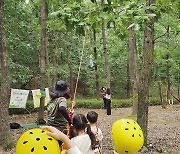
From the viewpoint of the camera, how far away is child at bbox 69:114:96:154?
12.3 ft

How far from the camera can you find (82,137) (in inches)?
148

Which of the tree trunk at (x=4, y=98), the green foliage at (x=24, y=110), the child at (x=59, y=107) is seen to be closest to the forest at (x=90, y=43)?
the tree trunk at (x=4, y=98)

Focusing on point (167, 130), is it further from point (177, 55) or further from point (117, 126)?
point (177, 55)

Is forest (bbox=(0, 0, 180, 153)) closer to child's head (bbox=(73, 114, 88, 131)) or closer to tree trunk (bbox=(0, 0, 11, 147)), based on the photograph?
tree trunk (bbox=(0, 0, 11, 147))

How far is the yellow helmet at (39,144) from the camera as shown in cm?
276

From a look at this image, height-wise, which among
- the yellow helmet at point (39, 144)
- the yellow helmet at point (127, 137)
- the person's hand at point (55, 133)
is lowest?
the yellow helmet at point (127, 137)

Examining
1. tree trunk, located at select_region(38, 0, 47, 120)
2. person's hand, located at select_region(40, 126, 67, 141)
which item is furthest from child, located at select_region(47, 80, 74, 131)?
tree trunk, located at select_region(38, 0, 47, 120)

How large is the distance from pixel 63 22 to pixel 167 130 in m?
8.10

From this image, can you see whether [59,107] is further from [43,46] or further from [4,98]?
[43,46]

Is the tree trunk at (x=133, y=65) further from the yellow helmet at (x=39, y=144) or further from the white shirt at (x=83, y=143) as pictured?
the yellow helmet at (x=39, y=144)

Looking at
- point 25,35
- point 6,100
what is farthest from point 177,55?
point 6,100

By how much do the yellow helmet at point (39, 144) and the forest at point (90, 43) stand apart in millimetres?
1788

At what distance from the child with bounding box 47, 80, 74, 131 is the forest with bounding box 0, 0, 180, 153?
92cm

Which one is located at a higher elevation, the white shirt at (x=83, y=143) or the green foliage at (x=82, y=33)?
the green foliage at (x=82, y=33)
